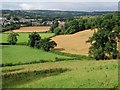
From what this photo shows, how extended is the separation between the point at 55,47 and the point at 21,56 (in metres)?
13.5

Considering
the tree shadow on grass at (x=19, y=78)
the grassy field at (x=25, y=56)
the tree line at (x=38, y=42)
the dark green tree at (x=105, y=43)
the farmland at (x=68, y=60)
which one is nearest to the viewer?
the farmland at (x=68, y=60)

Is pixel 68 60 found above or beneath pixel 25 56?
above

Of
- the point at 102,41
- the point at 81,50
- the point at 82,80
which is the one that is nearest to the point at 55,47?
the point at 81,50

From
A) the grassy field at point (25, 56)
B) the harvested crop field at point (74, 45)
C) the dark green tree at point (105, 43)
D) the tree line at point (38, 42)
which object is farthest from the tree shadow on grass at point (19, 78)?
the tree line at point (38, 42)

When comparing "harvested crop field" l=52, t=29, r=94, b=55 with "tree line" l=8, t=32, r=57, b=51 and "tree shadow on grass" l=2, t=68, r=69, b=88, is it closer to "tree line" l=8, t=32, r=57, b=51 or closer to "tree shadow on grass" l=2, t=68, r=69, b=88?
"tree line" l=8, t=32, r=57, b=51

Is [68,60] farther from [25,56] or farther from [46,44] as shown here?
[46,44]

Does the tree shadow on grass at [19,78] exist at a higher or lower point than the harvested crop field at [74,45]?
higher

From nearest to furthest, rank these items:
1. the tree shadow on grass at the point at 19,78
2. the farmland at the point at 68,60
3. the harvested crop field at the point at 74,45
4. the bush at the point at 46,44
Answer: the farmland at the point at 68,60, the tree shadow on grass at the point at 19,78, the harvested crop field at the point at 74,45, the bush at the point at 46,44

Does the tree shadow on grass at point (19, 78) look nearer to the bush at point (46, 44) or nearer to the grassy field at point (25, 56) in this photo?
the grassy field at point (25, 56)

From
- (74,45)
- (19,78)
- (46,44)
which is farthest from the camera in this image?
(74,45)

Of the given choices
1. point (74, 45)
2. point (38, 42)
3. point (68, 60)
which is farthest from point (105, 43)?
point (38, 42)

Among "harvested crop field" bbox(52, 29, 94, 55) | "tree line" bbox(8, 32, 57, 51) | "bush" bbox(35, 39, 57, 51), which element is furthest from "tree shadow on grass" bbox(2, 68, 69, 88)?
"tree line" bbox(8, 32, 57, 51)

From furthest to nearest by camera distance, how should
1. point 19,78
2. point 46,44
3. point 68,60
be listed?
point 46,44, point 68,60, point 19,78

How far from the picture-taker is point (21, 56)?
59.1 m
